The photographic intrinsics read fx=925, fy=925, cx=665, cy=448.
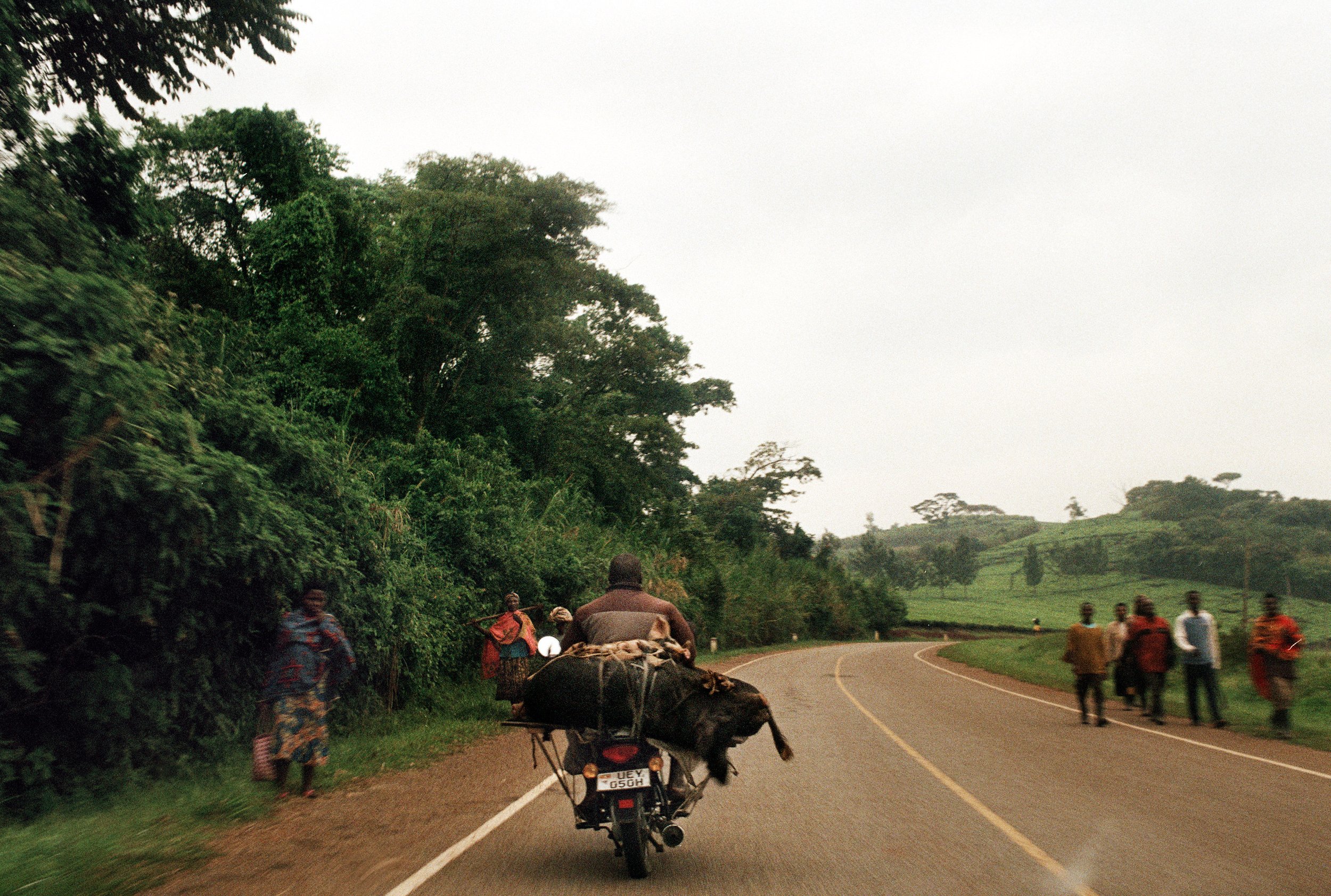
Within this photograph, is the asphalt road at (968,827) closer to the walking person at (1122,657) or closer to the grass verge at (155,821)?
the grass verge at (155,821)

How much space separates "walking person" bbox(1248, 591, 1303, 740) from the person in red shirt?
5.90ft

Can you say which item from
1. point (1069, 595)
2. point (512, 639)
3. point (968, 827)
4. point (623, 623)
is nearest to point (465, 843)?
point (623, 623)

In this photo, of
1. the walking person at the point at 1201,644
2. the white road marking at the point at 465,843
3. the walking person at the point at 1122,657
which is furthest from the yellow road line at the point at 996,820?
the walking person at the point at 1122,657

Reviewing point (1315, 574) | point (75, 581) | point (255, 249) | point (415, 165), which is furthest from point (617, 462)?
point (1315, 574)

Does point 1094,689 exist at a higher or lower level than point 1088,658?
lower

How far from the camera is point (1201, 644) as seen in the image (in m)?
14.3

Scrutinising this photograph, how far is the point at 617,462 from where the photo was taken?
41781 mm

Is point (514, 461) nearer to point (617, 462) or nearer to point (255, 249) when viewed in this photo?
point (617, 462)

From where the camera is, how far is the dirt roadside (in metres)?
5.60

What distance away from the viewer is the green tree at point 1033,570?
378 ft

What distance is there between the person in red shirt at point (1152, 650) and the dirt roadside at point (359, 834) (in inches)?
410

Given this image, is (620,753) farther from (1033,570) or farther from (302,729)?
(1033,570)

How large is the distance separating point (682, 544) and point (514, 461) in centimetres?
1262

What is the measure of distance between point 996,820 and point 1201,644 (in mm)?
9103
